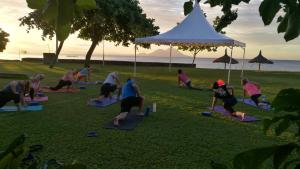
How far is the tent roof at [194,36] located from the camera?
61.1 ft

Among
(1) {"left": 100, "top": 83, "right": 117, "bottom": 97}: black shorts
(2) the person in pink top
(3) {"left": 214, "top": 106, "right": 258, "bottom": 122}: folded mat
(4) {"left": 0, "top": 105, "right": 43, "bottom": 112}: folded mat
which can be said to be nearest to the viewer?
(3) {"left": 214, "top": 106, "right": 258, "bottom": 122}: folded mat

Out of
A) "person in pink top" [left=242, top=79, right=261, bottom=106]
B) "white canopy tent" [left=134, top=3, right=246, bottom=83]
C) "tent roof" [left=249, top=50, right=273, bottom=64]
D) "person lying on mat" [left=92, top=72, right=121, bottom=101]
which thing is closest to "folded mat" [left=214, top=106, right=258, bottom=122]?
"person in pink top" [left=242, top=79, right=261, bottom=106]

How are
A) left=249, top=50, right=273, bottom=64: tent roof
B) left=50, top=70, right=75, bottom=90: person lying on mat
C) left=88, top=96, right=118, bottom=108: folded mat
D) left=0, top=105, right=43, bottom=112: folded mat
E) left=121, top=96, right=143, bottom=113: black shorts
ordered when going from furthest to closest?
left=249, top=50, right=273, bottom=64: tent roof → left=50, top=70, right=75, bottom=90: person lying on mat → left=88, top=96, right=118, bottom=108: folded mat → left=0, top=105, right=43, bottom=112: folded mat → left=121, top=96, right=143, bottom=113: black shorts

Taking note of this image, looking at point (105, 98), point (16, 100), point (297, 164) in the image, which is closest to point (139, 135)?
point (16, 100)

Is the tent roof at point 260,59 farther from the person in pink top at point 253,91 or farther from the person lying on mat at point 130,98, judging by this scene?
the person lying on mat at point 130,98

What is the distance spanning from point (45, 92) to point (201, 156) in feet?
31.7

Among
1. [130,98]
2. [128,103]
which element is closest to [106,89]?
[130,98]

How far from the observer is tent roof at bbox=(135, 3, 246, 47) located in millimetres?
18609

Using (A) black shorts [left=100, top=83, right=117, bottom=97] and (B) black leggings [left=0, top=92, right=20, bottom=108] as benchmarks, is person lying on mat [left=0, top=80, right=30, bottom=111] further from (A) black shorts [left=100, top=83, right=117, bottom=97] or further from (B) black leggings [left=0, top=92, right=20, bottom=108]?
(A) black shorts [left=100, top=83, right=117, bottom=97]

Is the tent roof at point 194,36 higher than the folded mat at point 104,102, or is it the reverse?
the tent roof at point 194,36

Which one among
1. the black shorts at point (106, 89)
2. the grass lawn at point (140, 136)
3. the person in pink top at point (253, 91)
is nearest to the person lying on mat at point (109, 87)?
the black shorts at point (106, 89)

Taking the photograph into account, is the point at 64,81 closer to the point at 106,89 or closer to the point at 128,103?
the point at 106,89

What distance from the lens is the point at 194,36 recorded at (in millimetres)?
19781

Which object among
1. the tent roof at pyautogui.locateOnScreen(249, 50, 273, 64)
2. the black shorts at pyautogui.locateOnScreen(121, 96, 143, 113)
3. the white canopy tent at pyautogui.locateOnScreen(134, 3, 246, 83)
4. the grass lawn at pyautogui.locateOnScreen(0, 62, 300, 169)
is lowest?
the grass lawn at pyautogui.locateOnScreen(0, 62, 300, 169)
